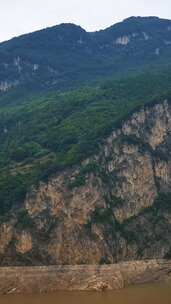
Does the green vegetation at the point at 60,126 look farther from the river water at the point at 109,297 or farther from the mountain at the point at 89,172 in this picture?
the river water at the point at 109,297

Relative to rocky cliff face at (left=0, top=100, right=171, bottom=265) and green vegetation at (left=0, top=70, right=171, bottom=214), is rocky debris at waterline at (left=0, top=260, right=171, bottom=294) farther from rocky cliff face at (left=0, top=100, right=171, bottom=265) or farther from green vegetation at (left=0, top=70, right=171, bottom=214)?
green vegetation at (left=0, top=70, right=171, bottom=214)

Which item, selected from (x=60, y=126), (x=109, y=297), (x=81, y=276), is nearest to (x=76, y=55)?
(x=60, y=126)

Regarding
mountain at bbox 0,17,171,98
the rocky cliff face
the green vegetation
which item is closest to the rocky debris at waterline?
the rocky cliff face

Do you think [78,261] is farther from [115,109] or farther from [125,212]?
[115,109]

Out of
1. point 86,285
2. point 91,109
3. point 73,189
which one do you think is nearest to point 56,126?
point 91,109

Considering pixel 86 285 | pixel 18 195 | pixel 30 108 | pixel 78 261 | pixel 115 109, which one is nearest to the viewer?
pixel 86 285
